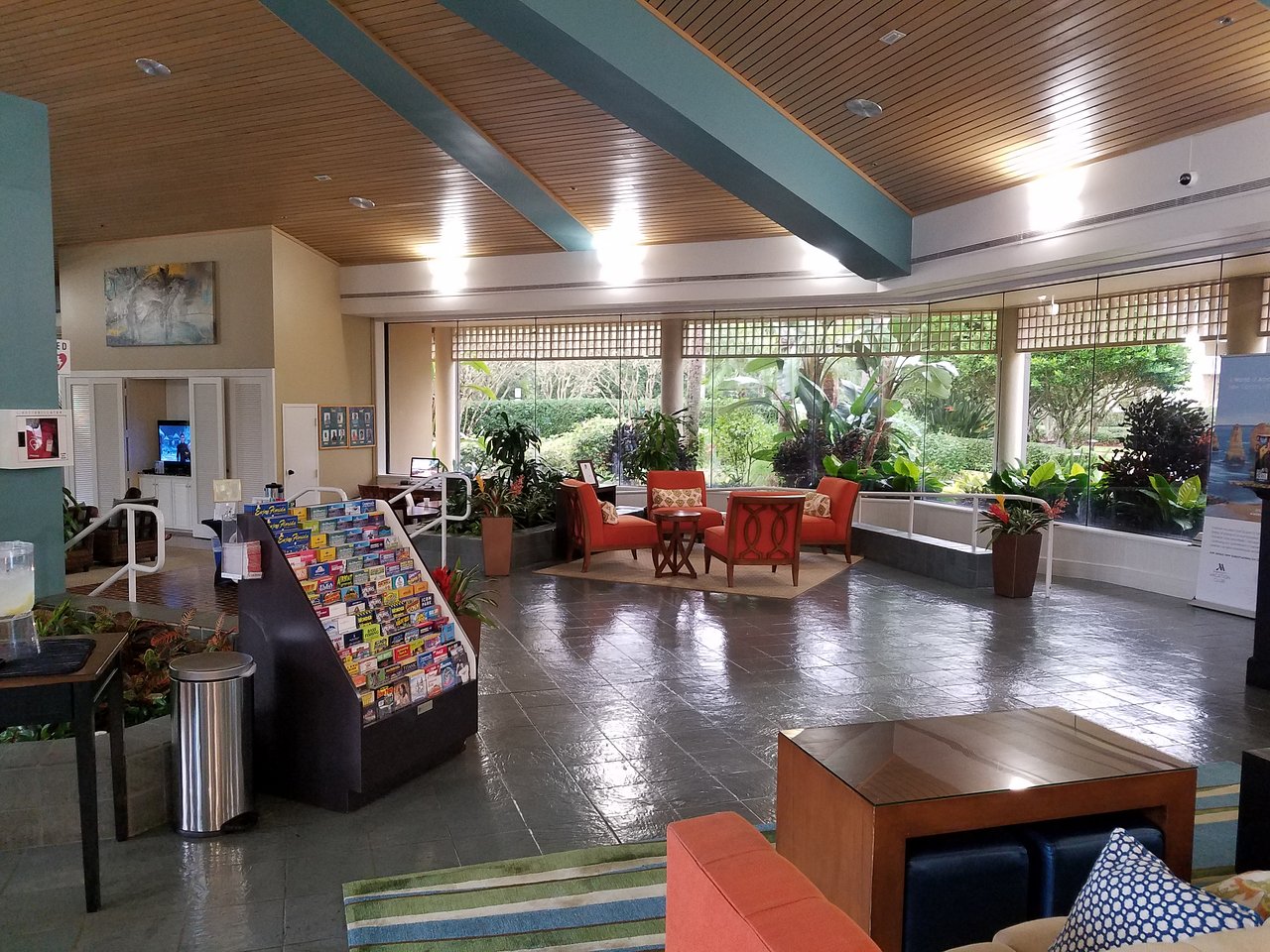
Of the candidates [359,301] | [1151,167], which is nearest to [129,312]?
[359,301]

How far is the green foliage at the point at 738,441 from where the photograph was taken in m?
12.2

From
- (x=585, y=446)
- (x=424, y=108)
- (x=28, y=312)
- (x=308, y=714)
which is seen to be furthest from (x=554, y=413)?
(x=308, y=714)

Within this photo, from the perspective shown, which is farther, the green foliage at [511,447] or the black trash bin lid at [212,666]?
the green foliage at [511,447]

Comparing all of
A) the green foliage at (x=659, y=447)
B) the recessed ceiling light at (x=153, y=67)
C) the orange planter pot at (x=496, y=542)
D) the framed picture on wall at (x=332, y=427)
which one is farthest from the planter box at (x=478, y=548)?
the recessed ceiling light at (x=153, y=67)

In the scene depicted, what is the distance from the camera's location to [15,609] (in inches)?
116

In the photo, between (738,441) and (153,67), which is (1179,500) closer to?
(738,441)

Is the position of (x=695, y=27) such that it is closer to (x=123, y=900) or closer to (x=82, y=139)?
(x=123, y=900)

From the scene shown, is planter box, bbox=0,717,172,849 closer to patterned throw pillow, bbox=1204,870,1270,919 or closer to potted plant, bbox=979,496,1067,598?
patterned throw pillow, bbox=1204,870,1270,919

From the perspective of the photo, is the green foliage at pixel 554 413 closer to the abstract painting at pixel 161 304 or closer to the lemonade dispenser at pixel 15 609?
the abstract painting at pixel 161 304

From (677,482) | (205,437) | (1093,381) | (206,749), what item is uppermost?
(1093,381)

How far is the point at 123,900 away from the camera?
2.94 meters

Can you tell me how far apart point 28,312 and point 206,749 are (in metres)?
3.84

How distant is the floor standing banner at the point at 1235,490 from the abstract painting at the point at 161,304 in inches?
414

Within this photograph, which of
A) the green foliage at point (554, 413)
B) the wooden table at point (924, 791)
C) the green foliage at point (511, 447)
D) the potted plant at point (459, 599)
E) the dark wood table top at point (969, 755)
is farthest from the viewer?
the green foliage at point (554, 413)
